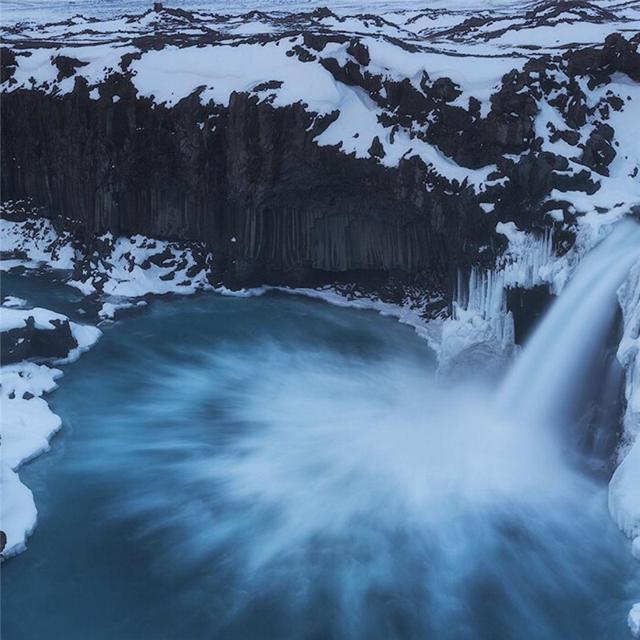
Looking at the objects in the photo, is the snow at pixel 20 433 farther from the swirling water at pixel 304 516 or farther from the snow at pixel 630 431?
the snow at pixel 630 431

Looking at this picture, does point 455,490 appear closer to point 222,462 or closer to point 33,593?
point 222,462

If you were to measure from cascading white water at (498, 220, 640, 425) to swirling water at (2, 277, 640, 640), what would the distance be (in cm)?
82

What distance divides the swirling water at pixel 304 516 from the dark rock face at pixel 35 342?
97 centimetres

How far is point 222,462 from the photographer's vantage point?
58.3 ft

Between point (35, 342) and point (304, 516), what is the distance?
12238 mm

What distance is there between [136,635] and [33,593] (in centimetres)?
249

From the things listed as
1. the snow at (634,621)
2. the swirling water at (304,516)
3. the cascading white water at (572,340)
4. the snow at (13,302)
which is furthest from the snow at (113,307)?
the snow at (634,621)

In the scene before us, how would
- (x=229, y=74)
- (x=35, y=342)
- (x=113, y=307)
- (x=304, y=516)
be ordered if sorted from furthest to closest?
(x=229, y=74) < (x=113, y=307) < (x=35, y=342) < (x=304, y=516)

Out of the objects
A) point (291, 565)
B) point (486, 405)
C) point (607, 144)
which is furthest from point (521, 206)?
point (291, 565)

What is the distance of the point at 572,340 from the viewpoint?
1836cm

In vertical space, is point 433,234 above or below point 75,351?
above

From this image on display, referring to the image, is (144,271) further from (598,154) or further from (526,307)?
(598,154)

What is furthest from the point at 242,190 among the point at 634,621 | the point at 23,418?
the point at 634,621

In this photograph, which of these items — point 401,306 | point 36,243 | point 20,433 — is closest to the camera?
point 20,433
